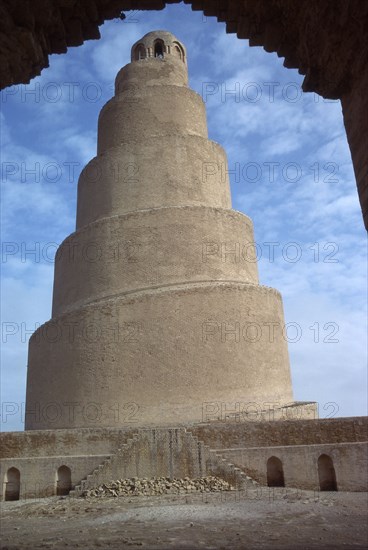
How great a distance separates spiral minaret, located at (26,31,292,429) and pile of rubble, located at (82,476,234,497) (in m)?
2.48

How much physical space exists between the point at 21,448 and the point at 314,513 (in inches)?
277

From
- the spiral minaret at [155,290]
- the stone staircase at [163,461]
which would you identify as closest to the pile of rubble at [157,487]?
the stone staircase at [163,461]

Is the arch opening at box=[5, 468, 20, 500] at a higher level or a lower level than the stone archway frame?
lower

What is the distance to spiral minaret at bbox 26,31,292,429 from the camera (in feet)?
43.3

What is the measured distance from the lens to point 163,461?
10656mm

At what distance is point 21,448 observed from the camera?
456 inches

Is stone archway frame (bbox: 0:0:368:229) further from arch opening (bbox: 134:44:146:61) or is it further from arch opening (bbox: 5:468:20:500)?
arch opening (bbox: 134:44:146:61)

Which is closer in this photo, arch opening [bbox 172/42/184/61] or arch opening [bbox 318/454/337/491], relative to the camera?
arch opening [bbox 318/454/337/491]

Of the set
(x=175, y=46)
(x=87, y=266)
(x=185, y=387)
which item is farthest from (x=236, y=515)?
(x=175, y=46)

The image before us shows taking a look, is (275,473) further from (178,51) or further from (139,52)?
(139,52)

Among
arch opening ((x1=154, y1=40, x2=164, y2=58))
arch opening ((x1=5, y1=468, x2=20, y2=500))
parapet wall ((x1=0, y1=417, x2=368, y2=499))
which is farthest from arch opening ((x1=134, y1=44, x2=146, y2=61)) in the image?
arch opening ((x1=5, y1=468, x2=20, y2=500))

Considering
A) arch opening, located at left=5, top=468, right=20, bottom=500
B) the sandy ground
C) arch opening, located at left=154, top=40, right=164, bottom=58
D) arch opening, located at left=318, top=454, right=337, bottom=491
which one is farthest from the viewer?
arch opening, located at left=154, top=40, right=164, bottom=58

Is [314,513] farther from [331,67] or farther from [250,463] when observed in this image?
[331,67]

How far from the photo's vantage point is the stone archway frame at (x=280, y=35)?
3.92 m
